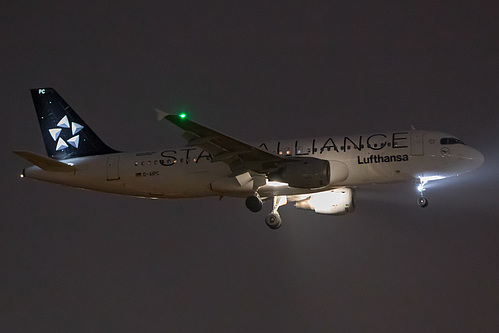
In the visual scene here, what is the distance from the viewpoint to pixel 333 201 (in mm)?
49594

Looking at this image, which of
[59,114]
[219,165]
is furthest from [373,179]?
[59,114]

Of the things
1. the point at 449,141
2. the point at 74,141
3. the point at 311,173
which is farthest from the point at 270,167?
the point at 74,141

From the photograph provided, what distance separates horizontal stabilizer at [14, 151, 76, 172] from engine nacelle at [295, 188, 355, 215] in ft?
42.9

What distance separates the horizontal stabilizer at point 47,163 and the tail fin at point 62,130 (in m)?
2.33

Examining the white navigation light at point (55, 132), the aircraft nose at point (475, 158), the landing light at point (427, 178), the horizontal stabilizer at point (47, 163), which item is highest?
the white navigation light at point (55, 132)

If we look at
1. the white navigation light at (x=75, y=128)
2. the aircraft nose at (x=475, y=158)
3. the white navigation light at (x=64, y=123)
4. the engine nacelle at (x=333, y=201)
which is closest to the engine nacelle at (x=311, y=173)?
the engine nacelle at (x=333, y=201)

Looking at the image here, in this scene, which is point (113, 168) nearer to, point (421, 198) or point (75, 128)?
point (75, 128)

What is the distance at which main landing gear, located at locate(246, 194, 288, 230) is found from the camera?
150 feet

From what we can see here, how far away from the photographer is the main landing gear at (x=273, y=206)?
45750mm

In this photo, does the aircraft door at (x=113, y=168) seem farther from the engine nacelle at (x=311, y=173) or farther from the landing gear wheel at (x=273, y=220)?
the engine nacelle at (x=311, y=173)

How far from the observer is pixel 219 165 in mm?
46906

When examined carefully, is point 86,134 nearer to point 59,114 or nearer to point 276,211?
point 59,114

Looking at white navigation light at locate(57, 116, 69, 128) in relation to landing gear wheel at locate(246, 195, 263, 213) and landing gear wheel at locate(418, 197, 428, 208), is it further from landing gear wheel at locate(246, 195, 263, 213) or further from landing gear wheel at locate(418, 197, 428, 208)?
landing gear wheel at locate(418, 197, 428, 208)

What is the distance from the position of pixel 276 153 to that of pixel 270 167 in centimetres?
123
